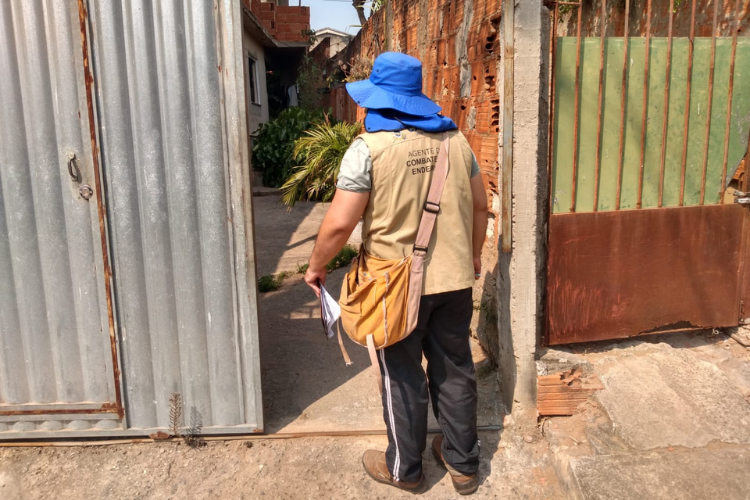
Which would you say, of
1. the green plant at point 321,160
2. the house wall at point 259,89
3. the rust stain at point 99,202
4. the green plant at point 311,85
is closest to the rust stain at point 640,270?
the rust stain at point 99,202

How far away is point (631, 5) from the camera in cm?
406

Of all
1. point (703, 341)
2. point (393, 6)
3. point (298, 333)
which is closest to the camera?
point (703, 341)

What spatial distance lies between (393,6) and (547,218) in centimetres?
413

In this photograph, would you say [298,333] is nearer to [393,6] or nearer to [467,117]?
[467,117]

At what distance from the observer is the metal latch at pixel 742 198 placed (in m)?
3.24

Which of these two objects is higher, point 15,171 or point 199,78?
point 199,78

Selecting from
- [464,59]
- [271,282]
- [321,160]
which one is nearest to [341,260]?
[271,282]

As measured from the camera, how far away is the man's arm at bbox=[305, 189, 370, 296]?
2479 mm

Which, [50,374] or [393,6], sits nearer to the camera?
[50,374]

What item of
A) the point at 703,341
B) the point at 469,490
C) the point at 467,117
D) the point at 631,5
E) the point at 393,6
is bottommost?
the point at 469,490

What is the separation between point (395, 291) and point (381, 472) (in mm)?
980

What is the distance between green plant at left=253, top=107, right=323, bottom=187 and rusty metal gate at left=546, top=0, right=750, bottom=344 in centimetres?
872

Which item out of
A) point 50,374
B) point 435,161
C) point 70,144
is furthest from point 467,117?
point 50,374

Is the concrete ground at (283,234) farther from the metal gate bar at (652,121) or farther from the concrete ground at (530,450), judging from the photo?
the metal gate bar at (652,121)
